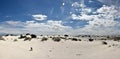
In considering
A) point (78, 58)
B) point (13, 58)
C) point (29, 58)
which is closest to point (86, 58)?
point (78, 58)

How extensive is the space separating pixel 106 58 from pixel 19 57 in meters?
5.82

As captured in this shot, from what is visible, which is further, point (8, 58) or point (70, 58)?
point (70, 58)

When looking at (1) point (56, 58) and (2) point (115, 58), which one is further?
(1) point (56, 58)

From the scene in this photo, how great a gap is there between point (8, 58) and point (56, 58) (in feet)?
10.6

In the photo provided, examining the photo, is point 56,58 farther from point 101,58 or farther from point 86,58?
point 101,58

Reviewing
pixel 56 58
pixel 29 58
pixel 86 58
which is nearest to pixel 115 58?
pixel 86 58

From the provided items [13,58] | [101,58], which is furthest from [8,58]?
[101,58]

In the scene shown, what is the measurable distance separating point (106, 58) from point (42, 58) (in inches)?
170

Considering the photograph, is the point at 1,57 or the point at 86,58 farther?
the point at 86,58

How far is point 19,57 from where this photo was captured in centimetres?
1188

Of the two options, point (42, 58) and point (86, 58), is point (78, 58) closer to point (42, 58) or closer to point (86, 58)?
point (86, 58)

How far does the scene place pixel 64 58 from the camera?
12.5 metres

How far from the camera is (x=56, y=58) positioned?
12.3 metres

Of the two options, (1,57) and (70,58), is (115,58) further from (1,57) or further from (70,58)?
(1,57)
